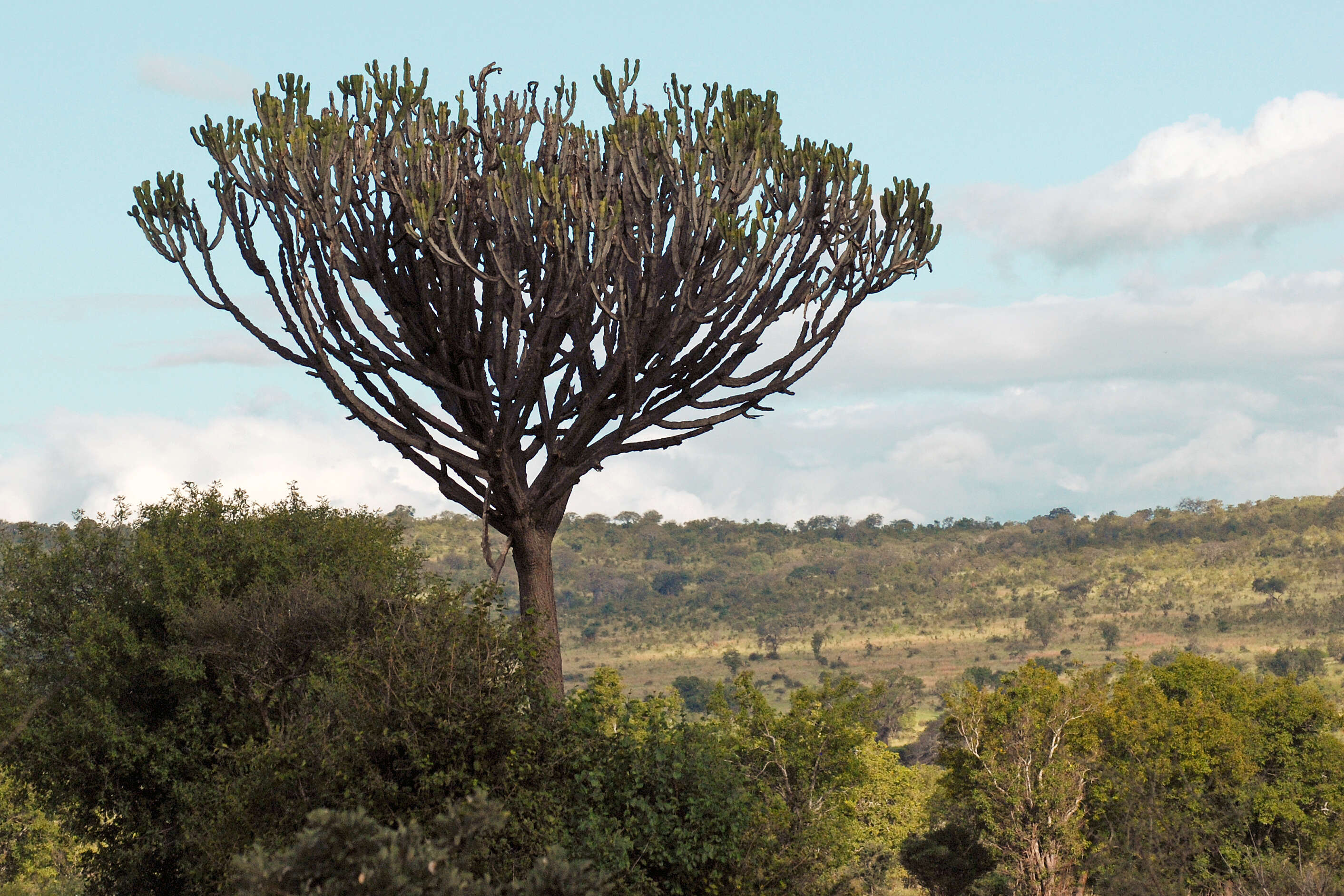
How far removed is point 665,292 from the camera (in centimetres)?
1280

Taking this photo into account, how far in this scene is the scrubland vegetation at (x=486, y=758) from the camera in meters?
10.2

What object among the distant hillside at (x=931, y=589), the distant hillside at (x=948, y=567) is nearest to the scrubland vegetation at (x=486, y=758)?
the distant hillside at (x=931, y=589)

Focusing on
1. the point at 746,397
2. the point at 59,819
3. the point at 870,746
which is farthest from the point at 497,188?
the point at 870,746

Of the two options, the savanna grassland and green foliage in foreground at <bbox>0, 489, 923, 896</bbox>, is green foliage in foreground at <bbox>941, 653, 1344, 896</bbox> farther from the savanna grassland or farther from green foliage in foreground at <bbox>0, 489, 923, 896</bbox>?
the savanna grassland

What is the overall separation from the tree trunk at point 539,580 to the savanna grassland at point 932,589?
252ft

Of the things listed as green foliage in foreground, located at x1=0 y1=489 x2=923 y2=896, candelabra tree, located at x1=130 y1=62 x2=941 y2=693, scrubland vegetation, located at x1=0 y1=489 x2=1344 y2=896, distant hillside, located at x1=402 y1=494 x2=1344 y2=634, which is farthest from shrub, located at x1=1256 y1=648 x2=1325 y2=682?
candelabra tree, located at x1=130 y1=62 x2=941 y2=693

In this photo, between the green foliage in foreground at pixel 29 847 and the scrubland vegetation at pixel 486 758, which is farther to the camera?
the green foliage in foreground at pixel 29 847

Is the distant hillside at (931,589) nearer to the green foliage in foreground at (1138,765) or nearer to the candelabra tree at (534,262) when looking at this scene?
the green foliage in foreground at (1138,765)

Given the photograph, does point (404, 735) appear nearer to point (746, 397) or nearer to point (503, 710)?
point (503, 710)

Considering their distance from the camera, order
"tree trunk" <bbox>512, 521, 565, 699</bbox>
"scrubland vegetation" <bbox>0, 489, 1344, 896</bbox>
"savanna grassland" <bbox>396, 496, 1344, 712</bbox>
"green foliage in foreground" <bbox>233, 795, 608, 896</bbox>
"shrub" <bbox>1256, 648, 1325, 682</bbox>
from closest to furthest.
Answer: "green foliage in foreground" <bbox>233, 795, 608, 896</bbox> < "scrubland vegetation" <bbox>0, 489, 1344, 896</bbox> < "tree trunk" <bbox>512, 521, 565, 699</bbox> < "shrub" <bbox>1256, 648, 1325, 682</bbox> < "savanna grassland" <bbox>396, 496, 1344, 712</bbox>

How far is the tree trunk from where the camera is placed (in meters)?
12.9

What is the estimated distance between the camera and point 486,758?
10.4 m

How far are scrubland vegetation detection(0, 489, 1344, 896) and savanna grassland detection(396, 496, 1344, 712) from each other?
35.1m

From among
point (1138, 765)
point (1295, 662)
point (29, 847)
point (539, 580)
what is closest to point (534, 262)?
point (539, 580)
